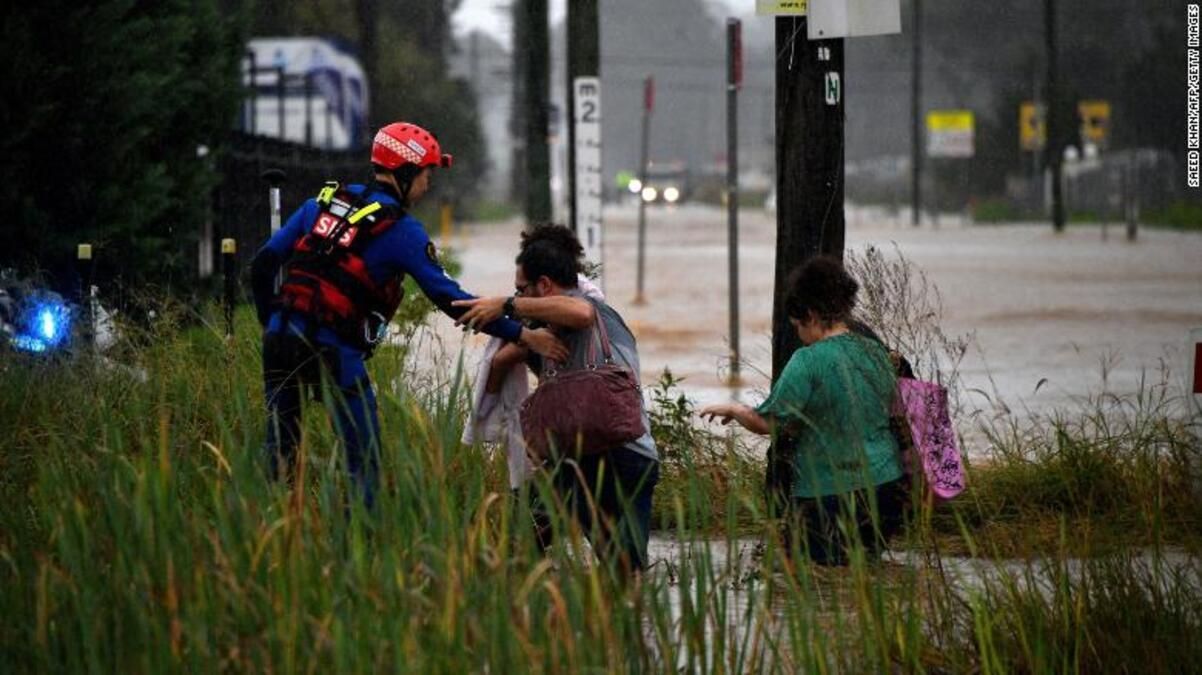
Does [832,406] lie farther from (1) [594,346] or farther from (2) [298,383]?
(2) [298,383]

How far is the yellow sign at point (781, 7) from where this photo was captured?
31.1 ft

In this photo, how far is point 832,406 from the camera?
7.26 metres

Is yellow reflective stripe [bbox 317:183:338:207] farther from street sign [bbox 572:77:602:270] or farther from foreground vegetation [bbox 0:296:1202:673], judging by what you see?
street sign [bbox 572:77:602:270]

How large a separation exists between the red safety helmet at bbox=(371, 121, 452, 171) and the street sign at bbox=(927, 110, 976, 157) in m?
72.8

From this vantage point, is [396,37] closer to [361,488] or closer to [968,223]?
[968,223]

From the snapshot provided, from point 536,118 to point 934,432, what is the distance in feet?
56.0

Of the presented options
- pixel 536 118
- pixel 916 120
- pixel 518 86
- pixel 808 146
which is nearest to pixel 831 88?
pixel 808 146

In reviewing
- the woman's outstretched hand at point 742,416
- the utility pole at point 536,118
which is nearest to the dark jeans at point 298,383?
the woman's outstretched hand at point 742,416

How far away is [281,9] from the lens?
4812cm

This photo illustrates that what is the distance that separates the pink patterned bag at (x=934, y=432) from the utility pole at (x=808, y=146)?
207cm

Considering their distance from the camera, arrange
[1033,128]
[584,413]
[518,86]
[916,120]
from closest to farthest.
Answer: [584,413] < [916,120] < [1033,128] < [518,86]

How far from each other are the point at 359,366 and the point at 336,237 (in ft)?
1.36

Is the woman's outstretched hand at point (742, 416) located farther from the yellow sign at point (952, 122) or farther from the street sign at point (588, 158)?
the yellow sign at point (952, 122)

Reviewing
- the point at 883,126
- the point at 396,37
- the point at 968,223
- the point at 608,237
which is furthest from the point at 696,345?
the point at 883,126
